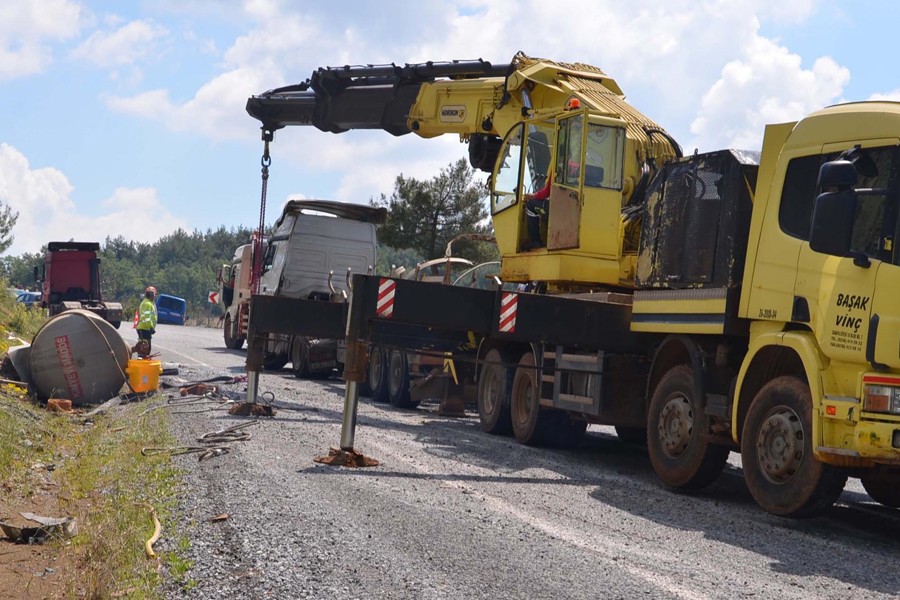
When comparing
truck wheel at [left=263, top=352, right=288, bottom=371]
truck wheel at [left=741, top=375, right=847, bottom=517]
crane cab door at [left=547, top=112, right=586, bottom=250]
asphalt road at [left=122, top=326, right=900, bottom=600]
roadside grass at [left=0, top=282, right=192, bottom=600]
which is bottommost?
roadside grass at [left=0, top=282, right=192, bottom=600]

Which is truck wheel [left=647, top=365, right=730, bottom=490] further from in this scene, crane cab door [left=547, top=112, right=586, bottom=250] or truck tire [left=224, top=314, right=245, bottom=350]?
truck tire [left=224, top=314, right=245, bottom=350]

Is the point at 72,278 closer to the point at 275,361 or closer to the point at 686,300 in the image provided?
the point at 275,361

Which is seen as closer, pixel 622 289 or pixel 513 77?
pixel 622 289

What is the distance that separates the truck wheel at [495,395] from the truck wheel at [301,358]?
876 centimetres

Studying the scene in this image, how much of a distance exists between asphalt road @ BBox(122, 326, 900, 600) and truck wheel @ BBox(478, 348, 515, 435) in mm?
1651

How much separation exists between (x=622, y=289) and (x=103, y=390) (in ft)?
26.5

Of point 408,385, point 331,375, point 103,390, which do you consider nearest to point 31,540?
point 103,390

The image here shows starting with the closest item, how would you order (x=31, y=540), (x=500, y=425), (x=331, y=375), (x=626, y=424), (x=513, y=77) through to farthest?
(x=31, y=540) → (x=626, y=424) → (x=500, y=425) → (x=513, y=77) → (x=331, y=375)

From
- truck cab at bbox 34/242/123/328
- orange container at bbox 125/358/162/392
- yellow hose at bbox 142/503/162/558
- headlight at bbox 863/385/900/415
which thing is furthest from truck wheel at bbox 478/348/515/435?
truck cab at bbox 34/242/123/328

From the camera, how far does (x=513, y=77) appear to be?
14.8 meters

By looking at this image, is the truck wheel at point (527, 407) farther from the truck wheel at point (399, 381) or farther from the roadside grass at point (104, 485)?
the truck wheel at point (399, 381)

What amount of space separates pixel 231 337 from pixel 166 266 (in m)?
119

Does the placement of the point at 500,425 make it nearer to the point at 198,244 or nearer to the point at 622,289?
the point at 622,289

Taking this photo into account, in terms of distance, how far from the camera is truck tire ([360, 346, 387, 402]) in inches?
744
